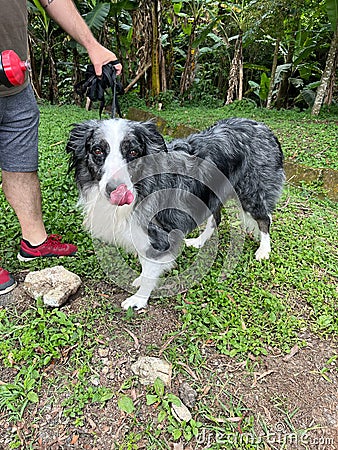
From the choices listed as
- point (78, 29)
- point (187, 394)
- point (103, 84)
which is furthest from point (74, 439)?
point (78, 29)

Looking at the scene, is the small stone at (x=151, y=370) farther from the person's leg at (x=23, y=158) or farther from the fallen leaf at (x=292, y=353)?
the person's leg at (x=23, y=158)

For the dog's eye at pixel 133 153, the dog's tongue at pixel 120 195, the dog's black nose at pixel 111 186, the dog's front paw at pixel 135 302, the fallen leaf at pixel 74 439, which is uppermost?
the dog's eye at pixel 133 153

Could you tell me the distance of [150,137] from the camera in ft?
7.79

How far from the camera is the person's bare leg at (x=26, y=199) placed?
8.64 ft

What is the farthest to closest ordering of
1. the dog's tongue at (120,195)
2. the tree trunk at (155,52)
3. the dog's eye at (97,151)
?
1. the tree trunk at (155,52)
2. the dog's eye at (97,151)
3. the dog's tongue at (120,195)

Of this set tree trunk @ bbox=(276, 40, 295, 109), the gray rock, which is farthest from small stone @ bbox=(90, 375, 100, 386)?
tree trunk @ bbox=(276, 40, 295, 109)

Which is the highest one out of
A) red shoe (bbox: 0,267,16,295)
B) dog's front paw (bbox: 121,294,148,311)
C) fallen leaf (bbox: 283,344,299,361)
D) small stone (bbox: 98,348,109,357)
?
red shoe (bbox: 0,267,16,295)

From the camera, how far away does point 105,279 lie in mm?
2871

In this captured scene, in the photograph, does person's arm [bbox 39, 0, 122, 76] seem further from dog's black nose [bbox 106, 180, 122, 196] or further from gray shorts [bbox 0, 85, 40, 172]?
dog's black nose [bbox 106, 180, 122, 196]

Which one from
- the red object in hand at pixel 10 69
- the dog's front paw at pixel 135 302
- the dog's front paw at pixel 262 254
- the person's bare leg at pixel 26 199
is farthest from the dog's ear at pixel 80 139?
the dog's front paw at pixel 262 254

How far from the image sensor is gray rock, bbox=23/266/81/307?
2473mm

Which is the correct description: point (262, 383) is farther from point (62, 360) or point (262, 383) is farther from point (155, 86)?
point (155, 86)

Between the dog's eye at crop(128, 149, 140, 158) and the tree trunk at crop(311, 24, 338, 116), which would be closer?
the dog's eye at crop(128, 149, 140, 158)

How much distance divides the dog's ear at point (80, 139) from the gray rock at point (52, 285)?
772 mm
